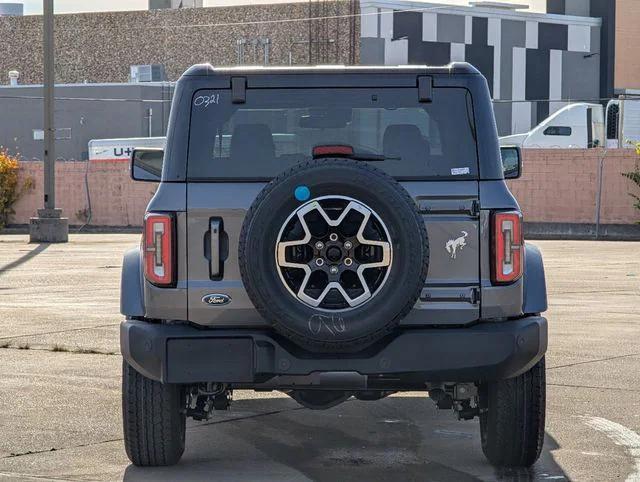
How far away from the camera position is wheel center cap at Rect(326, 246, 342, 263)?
6125 millimetres

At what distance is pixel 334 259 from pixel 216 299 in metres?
0.70

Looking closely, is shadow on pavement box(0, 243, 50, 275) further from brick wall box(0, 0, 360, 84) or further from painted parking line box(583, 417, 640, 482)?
brick wall box(0, 0, 360, 84)

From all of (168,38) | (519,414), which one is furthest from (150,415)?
(168,38)

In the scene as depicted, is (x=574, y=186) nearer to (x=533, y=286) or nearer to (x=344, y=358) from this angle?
(x=533, y=286)

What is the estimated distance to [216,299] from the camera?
6.48 metres

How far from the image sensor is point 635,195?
122 ft

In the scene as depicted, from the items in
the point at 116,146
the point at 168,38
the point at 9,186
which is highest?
→ the point at 168,38

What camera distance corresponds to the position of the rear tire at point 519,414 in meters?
6.82

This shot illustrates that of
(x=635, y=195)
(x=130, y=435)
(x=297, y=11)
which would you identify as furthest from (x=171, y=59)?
(x=130, y=435)

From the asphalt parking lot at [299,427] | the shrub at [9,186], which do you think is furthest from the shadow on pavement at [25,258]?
the shrub at [9,186]

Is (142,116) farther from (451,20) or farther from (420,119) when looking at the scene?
(420,119)

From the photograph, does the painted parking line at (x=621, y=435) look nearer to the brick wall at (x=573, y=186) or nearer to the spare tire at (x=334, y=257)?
the spare tire at (x=334, y=257)

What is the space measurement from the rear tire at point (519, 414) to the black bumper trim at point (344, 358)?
1.47 feet

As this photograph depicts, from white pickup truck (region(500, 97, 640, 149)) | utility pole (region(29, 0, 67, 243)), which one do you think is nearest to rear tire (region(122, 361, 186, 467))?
utility pole (region(29, 0, 67, 243))
